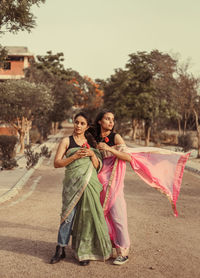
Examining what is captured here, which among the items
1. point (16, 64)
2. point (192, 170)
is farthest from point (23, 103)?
point (16, 64)

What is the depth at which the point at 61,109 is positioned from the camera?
137ft

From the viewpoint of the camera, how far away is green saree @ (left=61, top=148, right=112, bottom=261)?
476cm

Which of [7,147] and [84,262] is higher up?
[7,147]

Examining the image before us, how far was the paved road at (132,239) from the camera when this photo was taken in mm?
4652

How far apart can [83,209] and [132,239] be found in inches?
62.3

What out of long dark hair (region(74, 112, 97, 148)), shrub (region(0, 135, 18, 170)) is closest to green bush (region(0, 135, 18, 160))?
shrub (region(0, 135, 18, 170))

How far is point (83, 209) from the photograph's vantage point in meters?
4.78

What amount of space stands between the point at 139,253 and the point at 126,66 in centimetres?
3109

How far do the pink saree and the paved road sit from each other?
16.4 inches

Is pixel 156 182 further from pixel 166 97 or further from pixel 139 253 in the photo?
pixel 166 97

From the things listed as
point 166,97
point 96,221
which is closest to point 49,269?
point 96,221

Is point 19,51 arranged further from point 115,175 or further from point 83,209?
point 83,209

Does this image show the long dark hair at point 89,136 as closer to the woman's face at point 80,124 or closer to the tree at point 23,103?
the woman's face at point 80,124

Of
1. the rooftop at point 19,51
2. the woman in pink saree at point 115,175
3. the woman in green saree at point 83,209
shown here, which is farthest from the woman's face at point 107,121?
the rooftop at point 19,51
